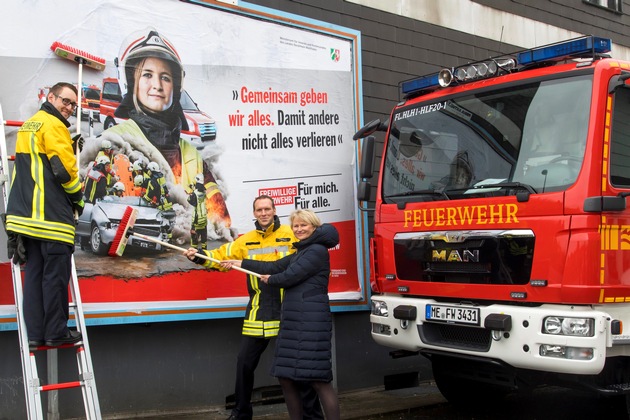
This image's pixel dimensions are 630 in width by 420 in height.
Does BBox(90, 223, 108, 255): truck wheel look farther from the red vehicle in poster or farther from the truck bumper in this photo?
the truck bumper

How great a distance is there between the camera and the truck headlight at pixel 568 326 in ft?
15.9

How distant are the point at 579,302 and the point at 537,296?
31cm

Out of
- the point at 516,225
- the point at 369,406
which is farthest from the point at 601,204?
the point at 369,406

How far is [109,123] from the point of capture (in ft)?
19.8

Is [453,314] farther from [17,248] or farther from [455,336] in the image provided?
[17,248]

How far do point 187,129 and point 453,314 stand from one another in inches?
115

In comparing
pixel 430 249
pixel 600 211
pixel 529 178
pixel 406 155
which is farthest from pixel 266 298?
pixel 600 211

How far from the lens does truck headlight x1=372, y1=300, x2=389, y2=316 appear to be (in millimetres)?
6180

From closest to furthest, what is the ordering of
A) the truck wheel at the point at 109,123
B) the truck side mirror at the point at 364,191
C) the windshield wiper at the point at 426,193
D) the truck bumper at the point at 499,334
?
1. the truck bumper at the point at 499,334
2. the windshield wiper at the point at 426,193
3. the truck wheel at the point at 109,123
4. the truck side mirror at the point at 364,191

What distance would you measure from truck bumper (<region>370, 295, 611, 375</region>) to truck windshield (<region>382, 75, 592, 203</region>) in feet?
2.96

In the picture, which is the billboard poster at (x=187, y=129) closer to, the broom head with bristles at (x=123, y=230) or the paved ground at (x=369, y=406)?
the broom head with bristles at (x=123, y=230)

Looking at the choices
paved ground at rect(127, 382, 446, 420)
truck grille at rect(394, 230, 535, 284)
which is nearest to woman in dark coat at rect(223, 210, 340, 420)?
truck grille at rect(394, 230, 535, 284)

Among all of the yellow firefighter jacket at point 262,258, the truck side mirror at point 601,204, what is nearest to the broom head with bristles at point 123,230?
the yellow firefighter jacket at point 262,258

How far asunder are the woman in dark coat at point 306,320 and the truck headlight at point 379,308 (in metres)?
1.04
